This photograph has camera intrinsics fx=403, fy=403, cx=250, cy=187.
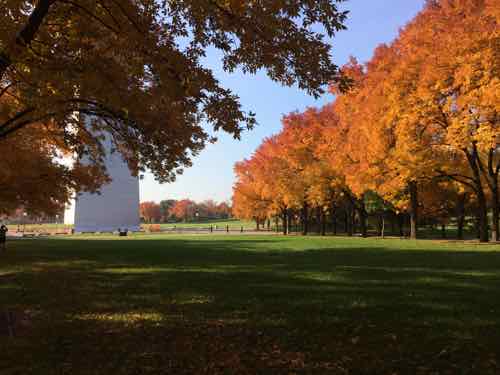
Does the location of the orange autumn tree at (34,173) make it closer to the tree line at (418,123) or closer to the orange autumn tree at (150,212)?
the tree line at (418,123)

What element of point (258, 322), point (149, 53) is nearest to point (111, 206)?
point (149, 53)

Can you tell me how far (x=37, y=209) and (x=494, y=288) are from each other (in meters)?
20.1

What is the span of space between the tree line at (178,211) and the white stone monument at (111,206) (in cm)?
9422

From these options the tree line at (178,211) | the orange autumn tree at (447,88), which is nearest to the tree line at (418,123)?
the orange autumn tree at (447,88)

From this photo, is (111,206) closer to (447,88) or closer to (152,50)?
(447,88)

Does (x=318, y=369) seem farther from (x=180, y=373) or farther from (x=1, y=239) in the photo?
(x=1, y=239)

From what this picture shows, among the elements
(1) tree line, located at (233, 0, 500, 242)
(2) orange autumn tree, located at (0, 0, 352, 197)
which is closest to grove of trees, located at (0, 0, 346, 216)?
(2) orange autumn tree, located at (0, 0, 352, 197)

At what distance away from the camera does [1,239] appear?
70.3 feet

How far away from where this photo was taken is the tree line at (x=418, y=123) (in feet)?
59.9

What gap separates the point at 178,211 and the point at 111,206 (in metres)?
101

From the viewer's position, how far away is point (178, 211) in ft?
512

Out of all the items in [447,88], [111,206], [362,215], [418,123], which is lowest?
[362,215]

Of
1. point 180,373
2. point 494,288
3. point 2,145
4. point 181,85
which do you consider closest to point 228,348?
point 180,373

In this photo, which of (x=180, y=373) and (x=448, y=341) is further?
(x=448, y=341)
